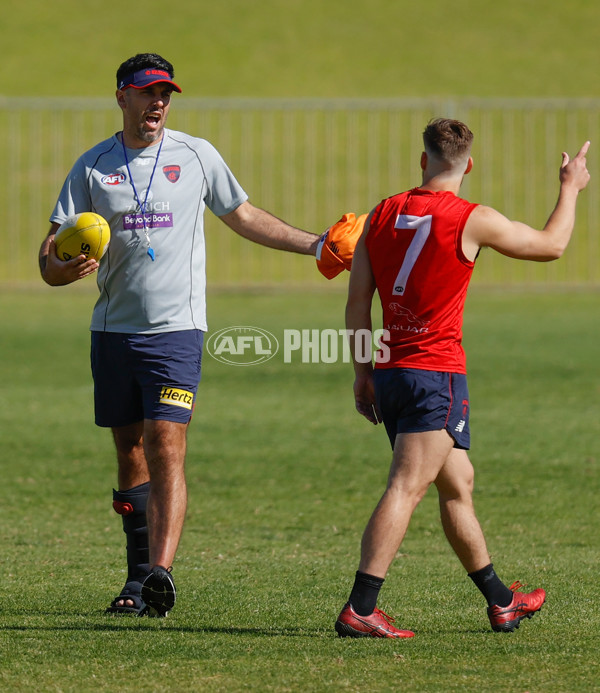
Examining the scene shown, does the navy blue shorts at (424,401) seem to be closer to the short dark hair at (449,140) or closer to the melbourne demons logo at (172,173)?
the short dark hair at (449,140)

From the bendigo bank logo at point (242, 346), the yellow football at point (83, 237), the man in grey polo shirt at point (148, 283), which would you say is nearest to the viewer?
the yellow football at point (83, 237)

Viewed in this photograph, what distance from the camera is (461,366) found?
493cm

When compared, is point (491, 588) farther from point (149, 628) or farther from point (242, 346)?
point (242, 346)

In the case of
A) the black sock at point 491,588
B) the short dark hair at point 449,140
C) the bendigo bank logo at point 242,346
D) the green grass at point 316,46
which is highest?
the green grass at point 316,46

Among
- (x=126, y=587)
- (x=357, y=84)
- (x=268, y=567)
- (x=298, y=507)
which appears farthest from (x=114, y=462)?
(x=357, y=84)

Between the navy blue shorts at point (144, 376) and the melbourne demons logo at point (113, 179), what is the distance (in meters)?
0.66

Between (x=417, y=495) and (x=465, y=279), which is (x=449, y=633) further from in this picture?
(x=465, y=279)

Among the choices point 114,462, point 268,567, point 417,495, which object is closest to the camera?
point 417,495

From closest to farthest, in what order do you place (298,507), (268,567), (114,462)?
1. (268,567)
2. (298,507)
3. (114,462)

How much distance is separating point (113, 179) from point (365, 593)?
82.6 inches

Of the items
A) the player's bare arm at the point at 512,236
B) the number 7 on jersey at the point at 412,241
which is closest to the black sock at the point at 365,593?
the number 7 on jersey at the point at 412,241

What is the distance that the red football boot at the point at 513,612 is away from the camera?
4934mm

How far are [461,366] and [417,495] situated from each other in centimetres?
54

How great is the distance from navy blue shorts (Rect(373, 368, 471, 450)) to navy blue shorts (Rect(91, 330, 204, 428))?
0.97 metres
